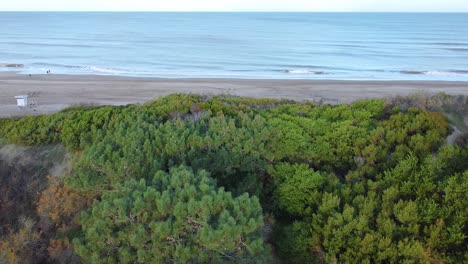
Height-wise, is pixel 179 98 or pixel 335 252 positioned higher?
pixel 179 98

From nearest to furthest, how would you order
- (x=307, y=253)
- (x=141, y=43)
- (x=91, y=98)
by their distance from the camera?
(x=307, y=253) < (x=91, y=98) < (x=141, y=43)

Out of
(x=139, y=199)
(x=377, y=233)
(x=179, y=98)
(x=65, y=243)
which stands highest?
(x=179, y=98)

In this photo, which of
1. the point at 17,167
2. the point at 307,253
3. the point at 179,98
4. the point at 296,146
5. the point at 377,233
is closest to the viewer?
the point at 377,233

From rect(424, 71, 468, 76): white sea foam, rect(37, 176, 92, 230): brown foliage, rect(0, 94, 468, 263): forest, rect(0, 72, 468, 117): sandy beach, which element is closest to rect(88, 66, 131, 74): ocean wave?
rect(0, 72, 468, 117): sandy beach

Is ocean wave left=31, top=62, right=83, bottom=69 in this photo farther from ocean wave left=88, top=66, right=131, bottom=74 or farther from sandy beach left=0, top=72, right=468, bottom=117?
sandy beach left=0, top=72, right=468, bottom=117

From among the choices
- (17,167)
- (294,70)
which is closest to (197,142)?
(17,167)

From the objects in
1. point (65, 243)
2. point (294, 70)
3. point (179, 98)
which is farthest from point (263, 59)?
point (65, 243)

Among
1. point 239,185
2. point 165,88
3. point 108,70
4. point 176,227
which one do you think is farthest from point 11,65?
point 176,227

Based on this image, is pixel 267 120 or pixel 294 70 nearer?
pixel 267 120

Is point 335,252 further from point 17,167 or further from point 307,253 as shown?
point 17,167
